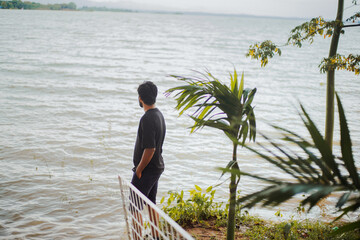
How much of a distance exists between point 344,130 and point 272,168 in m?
6.52

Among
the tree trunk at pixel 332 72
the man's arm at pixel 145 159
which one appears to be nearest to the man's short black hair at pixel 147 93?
the man's arm at pixel 145 159

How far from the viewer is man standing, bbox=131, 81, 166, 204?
3.69 meters

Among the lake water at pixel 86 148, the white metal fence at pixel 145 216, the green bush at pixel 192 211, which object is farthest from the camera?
the lake water at pixel 86 148

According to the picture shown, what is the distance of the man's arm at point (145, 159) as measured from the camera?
3.70 m

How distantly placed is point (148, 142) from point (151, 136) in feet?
0.25

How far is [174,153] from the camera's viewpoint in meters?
8.38

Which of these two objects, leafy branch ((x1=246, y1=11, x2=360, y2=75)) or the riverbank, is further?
leafy branch ((x1=246, y1=11, x2=360, y2=75))

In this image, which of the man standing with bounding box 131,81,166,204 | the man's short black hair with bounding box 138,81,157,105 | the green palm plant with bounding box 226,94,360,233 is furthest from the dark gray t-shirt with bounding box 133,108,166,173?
the green palm plant with bounding box 226,94,360,233

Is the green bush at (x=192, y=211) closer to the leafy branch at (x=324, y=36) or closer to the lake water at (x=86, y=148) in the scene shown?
the lake water at (x=86, y=148)

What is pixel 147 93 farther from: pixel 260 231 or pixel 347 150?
pixel 347 150

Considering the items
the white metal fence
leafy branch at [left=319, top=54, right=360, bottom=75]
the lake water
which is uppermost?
leafy branch at [left=319, top=54, right=360, bottom=75]

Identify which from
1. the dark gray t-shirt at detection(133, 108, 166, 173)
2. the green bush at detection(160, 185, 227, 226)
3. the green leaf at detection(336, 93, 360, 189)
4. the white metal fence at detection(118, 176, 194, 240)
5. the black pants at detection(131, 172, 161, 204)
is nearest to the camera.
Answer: the green leaf at detection(336, 93, 360, 189)

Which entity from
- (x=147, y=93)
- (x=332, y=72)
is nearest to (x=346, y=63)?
(x=332, y=72)

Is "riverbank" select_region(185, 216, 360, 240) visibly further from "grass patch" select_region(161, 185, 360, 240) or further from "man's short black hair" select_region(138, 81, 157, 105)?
"man's short black hair" select_region(138, 81, 157, 105)
